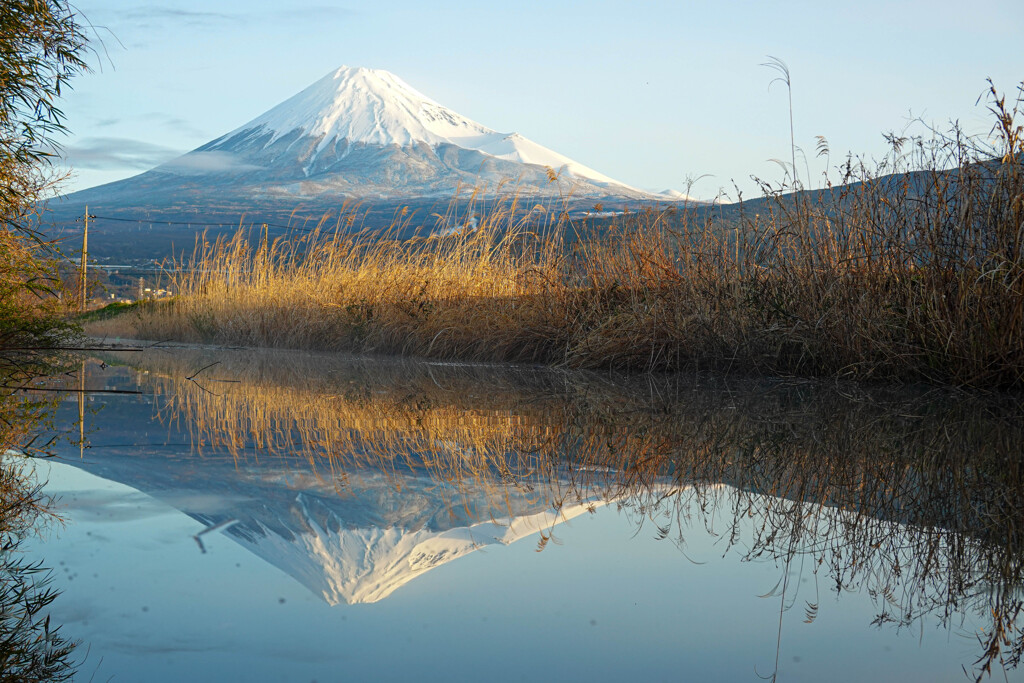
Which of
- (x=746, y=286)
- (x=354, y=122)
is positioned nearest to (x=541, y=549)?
(x=746, y=286)

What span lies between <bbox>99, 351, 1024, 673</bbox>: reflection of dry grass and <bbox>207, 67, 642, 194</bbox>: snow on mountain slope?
11843cm

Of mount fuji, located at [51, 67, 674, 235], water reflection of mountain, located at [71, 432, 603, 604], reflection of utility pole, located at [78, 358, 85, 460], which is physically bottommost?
reflection of utility pole, located at [78, 358, 85, 460]

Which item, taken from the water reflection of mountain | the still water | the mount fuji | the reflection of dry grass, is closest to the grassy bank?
the reflection of dry grass

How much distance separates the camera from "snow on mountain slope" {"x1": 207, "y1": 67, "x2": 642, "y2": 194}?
12488 cm

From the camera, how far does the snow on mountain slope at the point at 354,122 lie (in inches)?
4916

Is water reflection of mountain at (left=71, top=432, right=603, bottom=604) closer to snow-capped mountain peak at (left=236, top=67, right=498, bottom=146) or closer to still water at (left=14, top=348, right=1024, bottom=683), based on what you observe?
still water at (left=14, top=348, right=1024, bottom=683)

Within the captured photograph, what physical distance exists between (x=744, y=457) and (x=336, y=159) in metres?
124

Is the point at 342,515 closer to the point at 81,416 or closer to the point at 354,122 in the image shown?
the point at 81,416

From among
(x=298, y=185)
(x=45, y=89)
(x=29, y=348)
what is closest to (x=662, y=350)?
(x=45, y=89)

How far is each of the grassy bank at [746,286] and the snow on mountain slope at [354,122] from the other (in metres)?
114

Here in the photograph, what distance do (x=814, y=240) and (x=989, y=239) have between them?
1071mm

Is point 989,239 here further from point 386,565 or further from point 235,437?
point 386,565

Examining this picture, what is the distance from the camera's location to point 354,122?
127375mm

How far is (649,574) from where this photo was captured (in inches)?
51.1
